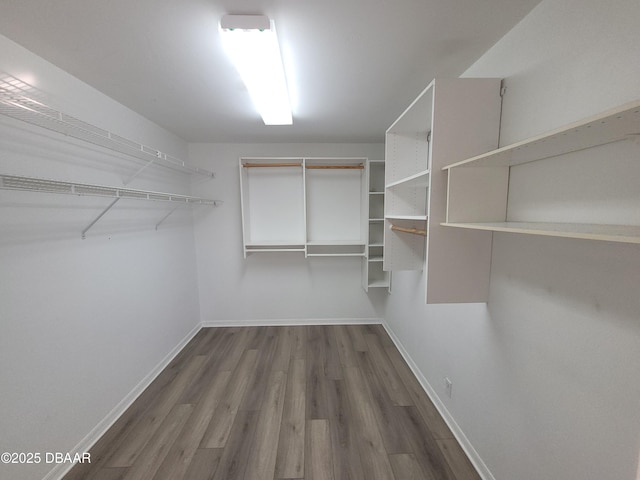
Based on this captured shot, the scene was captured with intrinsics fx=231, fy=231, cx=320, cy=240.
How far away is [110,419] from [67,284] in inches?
44.6

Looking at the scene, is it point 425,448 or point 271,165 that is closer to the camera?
point 425,448

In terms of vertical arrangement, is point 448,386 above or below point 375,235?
below

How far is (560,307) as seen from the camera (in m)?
0.96

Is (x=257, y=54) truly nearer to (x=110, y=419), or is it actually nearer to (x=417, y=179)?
(x=417, y=179)

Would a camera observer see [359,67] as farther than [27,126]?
Yes

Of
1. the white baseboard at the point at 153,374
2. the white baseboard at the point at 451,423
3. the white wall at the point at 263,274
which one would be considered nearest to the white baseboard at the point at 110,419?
the white baseboard at the point at 153,374

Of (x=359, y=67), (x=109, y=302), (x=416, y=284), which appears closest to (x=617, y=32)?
(x=359, y=67)

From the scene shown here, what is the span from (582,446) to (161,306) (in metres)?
3.08

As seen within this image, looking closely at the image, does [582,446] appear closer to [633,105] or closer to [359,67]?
[633,105]

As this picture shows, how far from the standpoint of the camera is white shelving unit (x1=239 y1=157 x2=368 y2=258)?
3.04 meters

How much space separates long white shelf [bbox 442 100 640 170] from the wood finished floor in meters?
1.88

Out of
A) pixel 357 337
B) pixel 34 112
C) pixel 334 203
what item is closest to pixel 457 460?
pixel 357 337

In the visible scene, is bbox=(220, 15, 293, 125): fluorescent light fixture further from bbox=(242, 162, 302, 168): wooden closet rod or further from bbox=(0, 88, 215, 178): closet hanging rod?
bbox=(242, 162, 302, 168): wooden closet rod

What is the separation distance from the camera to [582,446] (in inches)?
34.8
